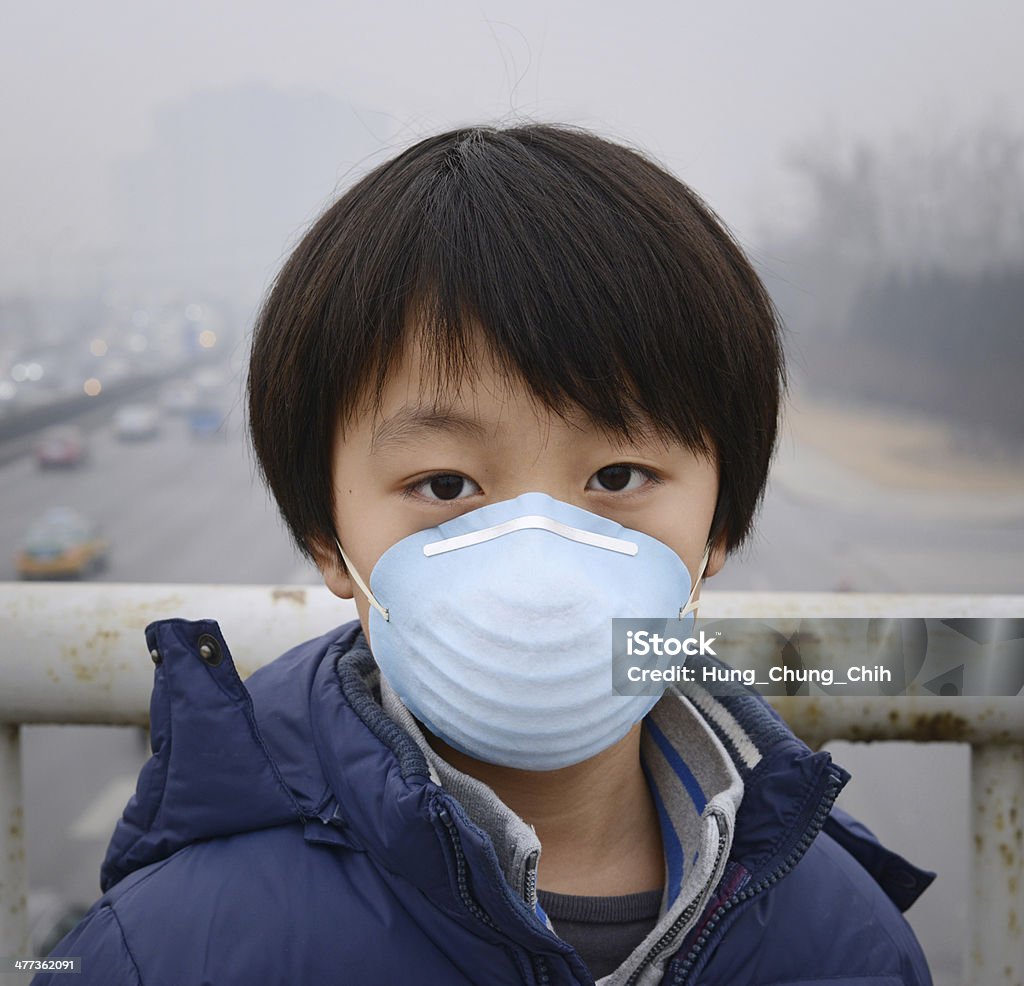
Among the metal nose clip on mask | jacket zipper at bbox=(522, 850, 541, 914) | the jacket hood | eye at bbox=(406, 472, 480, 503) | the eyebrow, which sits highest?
the eyebrow

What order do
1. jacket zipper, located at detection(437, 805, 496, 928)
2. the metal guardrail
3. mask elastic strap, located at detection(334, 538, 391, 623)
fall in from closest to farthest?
1. jacket zipper, located at detection(437, 805, 496, 928)
2. mask elastic strap, located at detection(334, 538, 391, 623)
3. the metal guardrail

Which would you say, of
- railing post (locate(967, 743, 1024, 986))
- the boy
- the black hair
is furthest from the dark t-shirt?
railing post (locate(967, 743, 1024, 986))

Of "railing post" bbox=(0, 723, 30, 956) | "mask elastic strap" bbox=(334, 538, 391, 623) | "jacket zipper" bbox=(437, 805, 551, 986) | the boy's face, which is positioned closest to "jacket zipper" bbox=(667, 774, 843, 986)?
"jacket zipper" bbox=(437, 805, 551, 986)

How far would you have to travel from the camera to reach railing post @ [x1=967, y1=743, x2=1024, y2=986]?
1.23m

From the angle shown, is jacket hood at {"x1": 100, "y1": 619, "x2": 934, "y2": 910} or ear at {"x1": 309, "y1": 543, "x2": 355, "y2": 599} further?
ear at {"x1": 309, "y1": 543, "x2": 355, "y2": 599}

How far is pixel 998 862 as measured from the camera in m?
1.23

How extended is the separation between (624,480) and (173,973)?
0.55 meters

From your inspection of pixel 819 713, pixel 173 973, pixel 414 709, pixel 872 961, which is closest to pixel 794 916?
pixel 872 961

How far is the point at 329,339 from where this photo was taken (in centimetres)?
92

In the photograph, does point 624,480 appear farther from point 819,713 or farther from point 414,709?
point 819,713

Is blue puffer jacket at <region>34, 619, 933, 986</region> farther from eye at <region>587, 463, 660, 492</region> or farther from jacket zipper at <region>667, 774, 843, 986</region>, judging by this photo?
eye at <region>587, 463, 660, 492</region>

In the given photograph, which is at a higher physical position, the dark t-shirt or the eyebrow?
the eyebrow

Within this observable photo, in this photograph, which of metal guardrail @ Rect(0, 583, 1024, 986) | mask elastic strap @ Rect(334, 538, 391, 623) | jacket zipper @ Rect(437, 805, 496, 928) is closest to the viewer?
jacket zipper @ Rect(437, 805, 496, 928)

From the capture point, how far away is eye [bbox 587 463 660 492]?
2.96 feet
